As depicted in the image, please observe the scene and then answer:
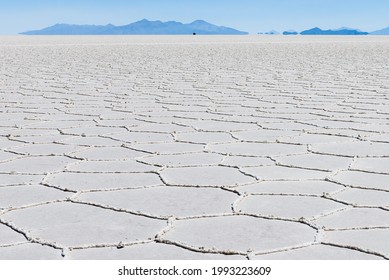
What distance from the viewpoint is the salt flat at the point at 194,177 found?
5.97 feet

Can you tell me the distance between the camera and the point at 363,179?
2.48 metres

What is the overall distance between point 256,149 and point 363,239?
124 centimetres

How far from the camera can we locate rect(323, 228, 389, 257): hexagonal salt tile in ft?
5.78

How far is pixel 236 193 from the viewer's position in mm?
2301

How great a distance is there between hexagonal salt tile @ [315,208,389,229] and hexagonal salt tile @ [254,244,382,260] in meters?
0.20

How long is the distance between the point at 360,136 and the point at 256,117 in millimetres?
829

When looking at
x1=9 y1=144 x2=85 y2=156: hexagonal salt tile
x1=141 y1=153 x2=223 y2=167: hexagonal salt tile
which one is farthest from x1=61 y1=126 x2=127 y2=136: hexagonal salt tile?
x1=141 y1=153 x2=223 y2=167: hexagonal salt tile

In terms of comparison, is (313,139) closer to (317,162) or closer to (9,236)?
(317,162)

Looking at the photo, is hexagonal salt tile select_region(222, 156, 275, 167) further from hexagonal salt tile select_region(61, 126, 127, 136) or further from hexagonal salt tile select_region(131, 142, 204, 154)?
→ hexagonal salt tile select_region(61, 126, 127, 136)

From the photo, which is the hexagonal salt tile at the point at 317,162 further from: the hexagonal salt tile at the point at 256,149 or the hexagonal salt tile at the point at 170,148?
the hexagonal salt tile at the point at 170,148

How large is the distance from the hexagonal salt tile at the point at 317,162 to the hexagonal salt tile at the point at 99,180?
0.54 m
